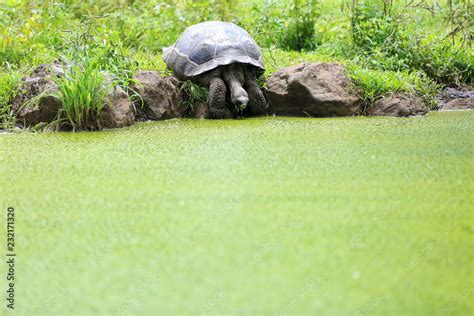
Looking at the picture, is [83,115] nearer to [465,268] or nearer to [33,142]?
[33,142]

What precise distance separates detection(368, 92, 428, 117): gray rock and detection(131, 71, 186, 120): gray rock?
4.65 feet

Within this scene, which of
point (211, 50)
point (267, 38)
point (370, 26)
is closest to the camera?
point (211, 50)

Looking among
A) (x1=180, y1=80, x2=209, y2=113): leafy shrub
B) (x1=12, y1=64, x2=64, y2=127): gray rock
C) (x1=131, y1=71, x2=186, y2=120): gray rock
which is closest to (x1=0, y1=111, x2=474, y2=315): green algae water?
(x1=12, y1=64, x2=64, y2=127): gray rock

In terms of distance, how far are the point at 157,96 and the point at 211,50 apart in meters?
0.52

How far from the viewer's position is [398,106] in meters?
4.80

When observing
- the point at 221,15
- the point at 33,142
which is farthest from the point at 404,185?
the point at 221,15

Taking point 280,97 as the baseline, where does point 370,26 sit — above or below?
above

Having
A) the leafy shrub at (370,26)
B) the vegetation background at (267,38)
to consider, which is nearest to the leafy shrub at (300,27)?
the vegetation background at (267,38)

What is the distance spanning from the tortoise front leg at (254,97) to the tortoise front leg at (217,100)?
23 cm

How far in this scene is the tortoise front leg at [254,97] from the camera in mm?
4879

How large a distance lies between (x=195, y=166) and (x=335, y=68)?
223cm

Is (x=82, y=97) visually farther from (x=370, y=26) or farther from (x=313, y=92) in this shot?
(x=370, y=26)

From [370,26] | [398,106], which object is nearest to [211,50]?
[398,106]

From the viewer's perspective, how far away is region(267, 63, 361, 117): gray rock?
15.8 feet
